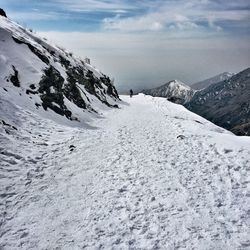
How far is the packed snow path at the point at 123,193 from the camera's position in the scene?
8.95 m

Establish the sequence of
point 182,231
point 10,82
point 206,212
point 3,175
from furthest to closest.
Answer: point 10,82, point 3,175, point 206,212, point 182,231

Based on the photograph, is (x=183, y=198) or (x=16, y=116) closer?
(x=183, y=198)

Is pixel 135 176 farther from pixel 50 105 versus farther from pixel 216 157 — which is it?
pixel 50 105

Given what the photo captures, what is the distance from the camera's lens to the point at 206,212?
34.1ft

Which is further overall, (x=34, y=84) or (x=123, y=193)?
(x=34, y=84)

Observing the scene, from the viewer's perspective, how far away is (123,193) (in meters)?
12.1

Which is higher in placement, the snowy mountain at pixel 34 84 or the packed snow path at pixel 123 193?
the snowy mountain at pixel 34 84

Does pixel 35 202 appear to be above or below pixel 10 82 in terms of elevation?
below

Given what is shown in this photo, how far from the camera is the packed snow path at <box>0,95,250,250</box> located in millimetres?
8953

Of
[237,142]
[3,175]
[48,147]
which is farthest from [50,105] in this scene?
[237,142]

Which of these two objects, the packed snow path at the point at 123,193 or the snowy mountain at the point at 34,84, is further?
the snowy mountain at the point at 34,84

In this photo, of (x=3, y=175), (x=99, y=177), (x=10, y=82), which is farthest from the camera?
(x=10, y=82)

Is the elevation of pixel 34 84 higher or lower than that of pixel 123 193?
higher

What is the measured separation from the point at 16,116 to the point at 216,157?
45.2 ft
